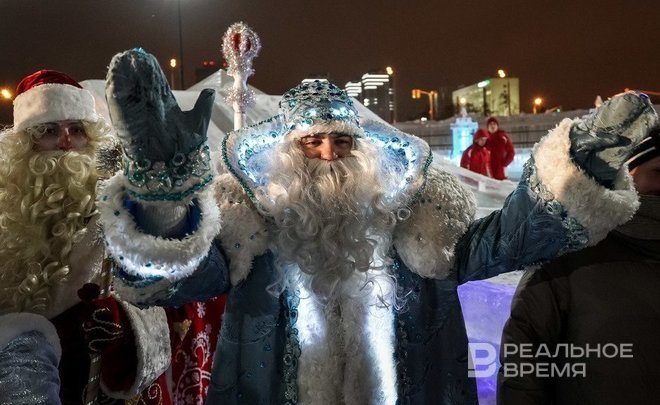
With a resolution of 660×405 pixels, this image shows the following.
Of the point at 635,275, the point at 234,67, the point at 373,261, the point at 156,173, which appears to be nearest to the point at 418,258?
the point at 373,261

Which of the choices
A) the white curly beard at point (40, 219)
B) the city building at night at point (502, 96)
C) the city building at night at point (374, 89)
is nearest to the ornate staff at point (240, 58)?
the white curly beard at point (40, 219)

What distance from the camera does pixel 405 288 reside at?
193 cm

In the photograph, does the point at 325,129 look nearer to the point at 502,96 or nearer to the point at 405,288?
the point at 405,288

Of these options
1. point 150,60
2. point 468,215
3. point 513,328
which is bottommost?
point 513,328

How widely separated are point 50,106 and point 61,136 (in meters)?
0.13

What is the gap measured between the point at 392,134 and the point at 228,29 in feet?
10.3

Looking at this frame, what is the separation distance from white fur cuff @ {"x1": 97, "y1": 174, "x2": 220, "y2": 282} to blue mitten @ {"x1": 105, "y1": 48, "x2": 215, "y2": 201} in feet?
0.22

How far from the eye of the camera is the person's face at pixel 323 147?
2.02 meters

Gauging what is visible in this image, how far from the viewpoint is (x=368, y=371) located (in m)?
1.85

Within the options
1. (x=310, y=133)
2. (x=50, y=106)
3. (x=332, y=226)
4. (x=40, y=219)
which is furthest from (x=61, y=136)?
(x=332, y=226)

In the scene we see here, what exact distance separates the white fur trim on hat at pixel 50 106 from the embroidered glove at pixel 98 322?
780mm

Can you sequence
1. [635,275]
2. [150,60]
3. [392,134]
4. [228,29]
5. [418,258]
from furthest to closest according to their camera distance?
[228,29] < [392,134] < [418,258] < [635,275] < [150,60]

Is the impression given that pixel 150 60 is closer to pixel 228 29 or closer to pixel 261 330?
pixel 261 330

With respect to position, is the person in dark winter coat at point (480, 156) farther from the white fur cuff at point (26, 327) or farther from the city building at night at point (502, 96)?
the city building at night at point (502, 96)
